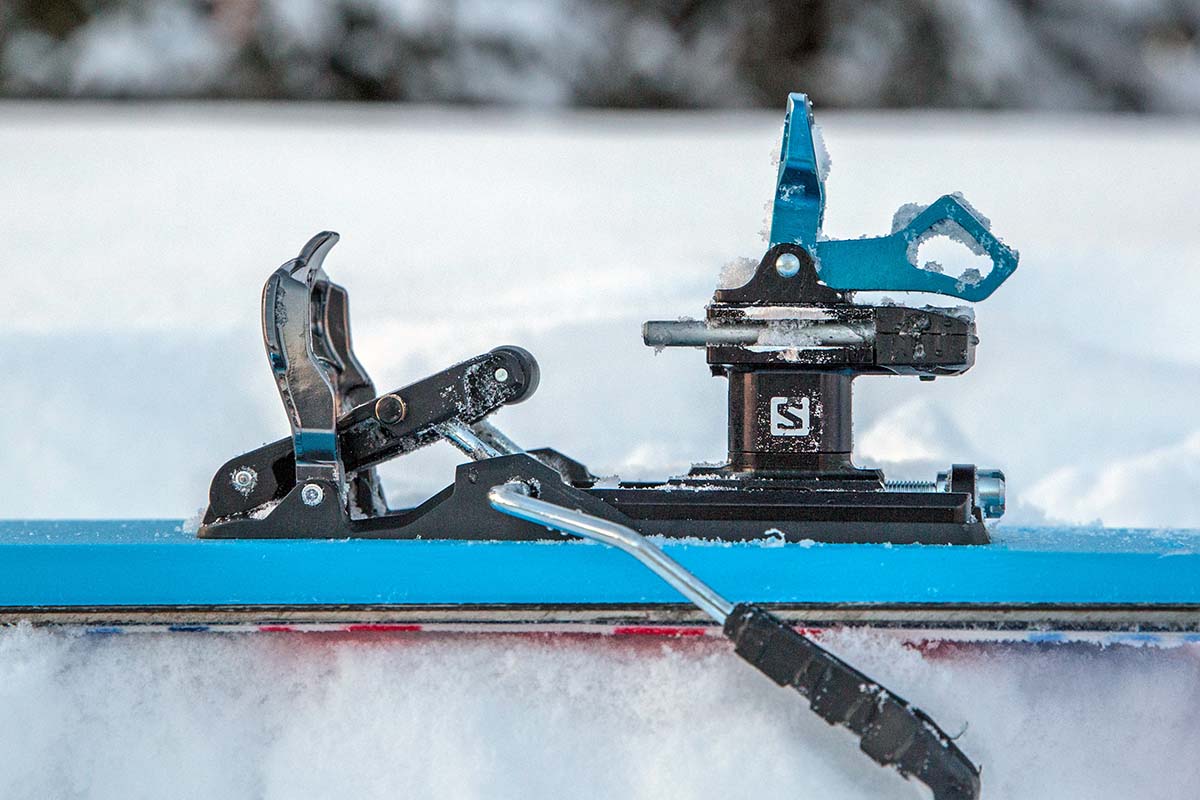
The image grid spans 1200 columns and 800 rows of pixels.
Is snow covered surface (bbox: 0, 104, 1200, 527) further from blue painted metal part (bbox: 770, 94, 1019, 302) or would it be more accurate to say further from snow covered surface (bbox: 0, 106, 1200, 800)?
blue painted metal part (bbox: 770, 94, 1019, 302)

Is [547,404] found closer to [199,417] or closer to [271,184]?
[199,417]

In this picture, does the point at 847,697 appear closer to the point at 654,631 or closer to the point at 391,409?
the point at 654,631

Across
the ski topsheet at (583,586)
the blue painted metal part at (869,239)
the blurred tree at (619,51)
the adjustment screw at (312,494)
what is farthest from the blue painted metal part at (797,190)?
the blurred tree at (619,51)

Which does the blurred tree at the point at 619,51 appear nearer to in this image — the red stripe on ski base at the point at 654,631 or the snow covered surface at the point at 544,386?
the snow covered surface at the point at 544,386

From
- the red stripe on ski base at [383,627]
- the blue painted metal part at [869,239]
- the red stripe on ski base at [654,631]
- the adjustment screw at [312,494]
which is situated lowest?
the red stripe on ski base at [383,627]

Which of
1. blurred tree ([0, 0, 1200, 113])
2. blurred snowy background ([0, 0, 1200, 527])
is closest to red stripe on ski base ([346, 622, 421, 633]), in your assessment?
blurred snowy background ([0, 0, 1200, 527])

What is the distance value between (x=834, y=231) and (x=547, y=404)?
91cm

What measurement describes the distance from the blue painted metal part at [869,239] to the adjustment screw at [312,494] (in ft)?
1.42

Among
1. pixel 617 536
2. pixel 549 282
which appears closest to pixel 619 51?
pixel 549 282

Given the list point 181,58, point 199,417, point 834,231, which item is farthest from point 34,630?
point 181,58

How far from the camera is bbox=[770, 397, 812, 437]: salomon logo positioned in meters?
1.29

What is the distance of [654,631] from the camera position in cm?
123

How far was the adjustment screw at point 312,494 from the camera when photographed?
127 centimetres

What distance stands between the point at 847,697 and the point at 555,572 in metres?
0.25
